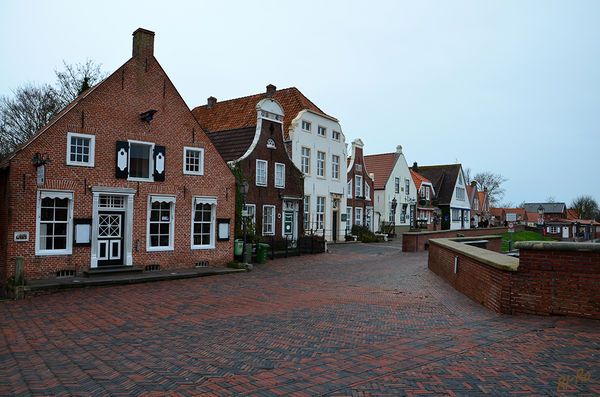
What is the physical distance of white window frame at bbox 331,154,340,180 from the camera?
3155 cm

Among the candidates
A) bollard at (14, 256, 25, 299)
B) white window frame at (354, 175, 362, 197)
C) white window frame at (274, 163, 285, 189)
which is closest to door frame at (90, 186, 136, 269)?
bollard at (14, 256, 25, 299)

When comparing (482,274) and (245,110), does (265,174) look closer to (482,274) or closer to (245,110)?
(245,110)

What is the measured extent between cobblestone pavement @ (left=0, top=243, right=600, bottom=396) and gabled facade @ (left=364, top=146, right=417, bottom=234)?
93.0 ft

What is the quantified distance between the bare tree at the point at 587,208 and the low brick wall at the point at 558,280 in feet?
350

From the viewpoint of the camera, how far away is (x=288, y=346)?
6.81 m

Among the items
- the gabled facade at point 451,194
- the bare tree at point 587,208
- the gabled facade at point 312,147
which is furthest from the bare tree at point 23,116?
the bare tree at point 587,208

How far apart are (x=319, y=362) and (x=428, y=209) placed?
145 feet

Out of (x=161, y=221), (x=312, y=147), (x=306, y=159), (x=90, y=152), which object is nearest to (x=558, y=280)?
(x=161, y=221)

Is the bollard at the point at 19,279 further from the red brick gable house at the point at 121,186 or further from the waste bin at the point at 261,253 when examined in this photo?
the waste bin at the point at 261,253

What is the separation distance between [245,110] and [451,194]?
33.0 meters

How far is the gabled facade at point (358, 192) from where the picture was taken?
1368 inches

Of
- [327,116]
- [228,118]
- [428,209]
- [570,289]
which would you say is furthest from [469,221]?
[570,289]

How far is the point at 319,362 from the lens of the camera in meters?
5.97

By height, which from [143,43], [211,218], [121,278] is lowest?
[121,278]
